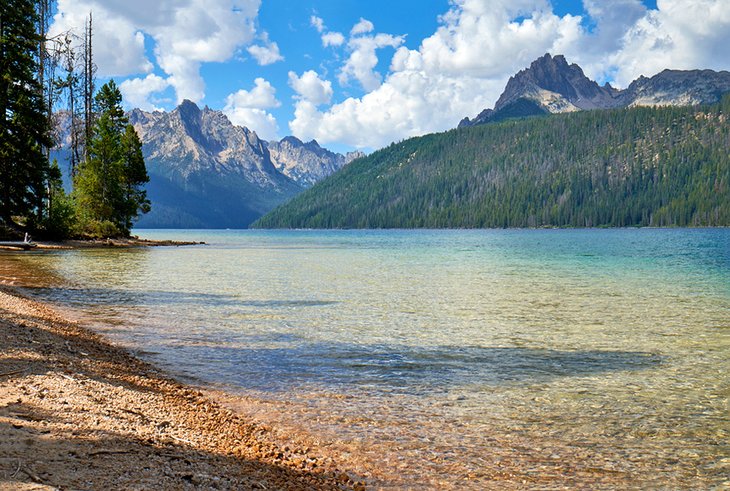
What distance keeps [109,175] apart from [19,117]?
82.3ft

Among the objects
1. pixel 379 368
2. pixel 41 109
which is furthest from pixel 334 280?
pixel 41 109

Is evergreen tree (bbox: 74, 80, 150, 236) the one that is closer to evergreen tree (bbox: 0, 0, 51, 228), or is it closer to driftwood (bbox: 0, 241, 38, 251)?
driftwood (bbox: 0, 241, 38, 251)

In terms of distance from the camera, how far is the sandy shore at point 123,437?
5.72 m

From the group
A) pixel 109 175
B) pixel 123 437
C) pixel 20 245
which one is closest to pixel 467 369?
pixel 123 437

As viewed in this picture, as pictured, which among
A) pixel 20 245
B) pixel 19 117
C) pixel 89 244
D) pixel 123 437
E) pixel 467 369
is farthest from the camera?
pixel 89 244

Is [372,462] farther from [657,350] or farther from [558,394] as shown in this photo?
[657,350]

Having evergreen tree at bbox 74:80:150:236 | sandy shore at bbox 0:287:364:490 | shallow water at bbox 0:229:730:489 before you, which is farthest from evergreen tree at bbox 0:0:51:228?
sandy shore at bbox 0:287:364:490

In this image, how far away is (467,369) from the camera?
13.0 m

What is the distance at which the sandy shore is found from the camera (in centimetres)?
572

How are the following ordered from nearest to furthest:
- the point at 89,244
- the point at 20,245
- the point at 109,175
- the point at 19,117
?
1. the point at 19,117
2. the point at 20,245
3. the point at 89,244
4. the point at 109,175

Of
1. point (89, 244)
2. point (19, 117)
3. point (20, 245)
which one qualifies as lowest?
point (89, 244)

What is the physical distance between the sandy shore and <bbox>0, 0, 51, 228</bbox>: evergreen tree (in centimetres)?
4109

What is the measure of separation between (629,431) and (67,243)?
2422 inches

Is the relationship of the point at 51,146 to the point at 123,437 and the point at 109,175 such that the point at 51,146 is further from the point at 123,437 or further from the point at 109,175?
the point at 123,437
